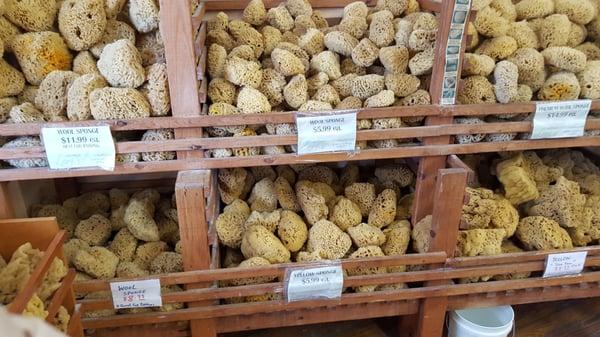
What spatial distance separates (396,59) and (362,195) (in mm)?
376

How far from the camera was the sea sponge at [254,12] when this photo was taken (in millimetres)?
1198

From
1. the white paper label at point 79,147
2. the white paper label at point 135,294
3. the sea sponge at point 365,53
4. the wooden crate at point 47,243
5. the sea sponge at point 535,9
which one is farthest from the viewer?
the sea sponge at point 535,9

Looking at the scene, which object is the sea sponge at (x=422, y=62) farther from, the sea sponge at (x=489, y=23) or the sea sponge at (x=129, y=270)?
the sea sponge at (x=129, y=270)

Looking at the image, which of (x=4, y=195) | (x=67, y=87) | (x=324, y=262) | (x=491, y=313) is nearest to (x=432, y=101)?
(x=324, y=262)

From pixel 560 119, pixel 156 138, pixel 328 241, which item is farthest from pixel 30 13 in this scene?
pixel 560 119

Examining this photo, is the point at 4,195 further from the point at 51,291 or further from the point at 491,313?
the point at 491,313

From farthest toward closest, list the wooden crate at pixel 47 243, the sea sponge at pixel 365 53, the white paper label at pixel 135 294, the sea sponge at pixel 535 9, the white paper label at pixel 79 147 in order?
the sea sponge at pixel 535 9
the sea sponge at pixel 365 53
the white paper label at pixel 135 294
the white paper label at pixel 79 147
the wooden crate at pixel 47 243

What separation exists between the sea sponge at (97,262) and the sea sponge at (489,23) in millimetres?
1064

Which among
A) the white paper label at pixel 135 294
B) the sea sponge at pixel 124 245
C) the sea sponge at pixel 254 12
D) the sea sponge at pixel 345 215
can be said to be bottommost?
the white paper label at pixel 135 294

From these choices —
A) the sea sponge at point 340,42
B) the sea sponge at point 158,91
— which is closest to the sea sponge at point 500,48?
the sea sponge at point 340,42

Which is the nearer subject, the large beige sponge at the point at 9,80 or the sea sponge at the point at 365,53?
the large beige sponge at the point at 9,80

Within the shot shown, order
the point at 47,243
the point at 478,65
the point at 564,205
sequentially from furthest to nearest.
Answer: the point at 564,205 < the point at 478,65 < the point at 47,243

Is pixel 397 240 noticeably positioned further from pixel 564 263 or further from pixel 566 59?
pixel 566 59

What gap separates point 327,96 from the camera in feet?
3.51
